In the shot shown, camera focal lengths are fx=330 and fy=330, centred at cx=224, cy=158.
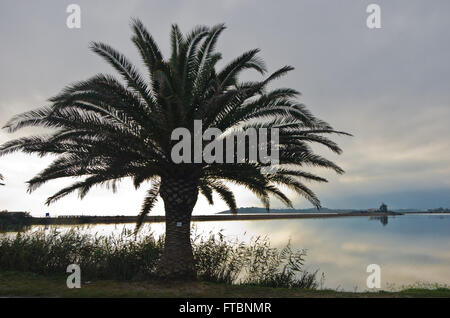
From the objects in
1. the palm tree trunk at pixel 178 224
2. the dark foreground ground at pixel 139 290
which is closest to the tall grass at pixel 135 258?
the palm tree trunk at pixel 178 224

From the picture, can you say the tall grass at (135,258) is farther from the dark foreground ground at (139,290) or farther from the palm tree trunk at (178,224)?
the dark foreground ground at (139,290)

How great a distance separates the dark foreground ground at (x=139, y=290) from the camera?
8.23 meters

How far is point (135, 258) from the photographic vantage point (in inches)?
436

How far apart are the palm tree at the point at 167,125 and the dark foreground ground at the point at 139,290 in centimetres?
114

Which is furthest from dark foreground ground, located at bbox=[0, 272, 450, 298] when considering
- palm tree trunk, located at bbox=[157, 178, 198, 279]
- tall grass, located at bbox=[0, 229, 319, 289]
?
tall grass, located at bbox=[0, 229, 319, 289]

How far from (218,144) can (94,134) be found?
3809mm

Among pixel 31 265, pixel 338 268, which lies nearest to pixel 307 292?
pixel 31 265

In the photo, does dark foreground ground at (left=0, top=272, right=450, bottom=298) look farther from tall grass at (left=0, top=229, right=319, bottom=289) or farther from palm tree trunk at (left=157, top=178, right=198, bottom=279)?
tall grass at (left=0, top=229, right=319, bottom=289)

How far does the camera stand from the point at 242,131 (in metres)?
10.5

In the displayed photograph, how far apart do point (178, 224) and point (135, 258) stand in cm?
200

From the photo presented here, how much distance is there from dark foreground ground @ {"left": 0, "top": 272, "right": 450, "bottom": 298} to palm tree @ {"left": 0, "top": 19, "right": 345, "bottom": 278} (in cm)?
114

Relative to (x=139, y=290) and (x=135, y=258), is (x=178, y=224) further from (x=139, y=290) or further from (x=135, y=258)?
(x=139, y=290)

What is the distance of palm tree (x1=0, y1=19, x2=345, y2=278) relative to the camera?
9.65 metres

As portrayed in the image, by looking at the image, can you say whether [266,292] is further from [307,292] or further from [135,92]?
[135,92]
